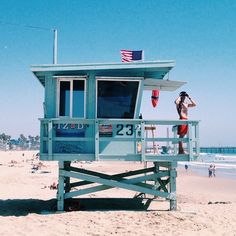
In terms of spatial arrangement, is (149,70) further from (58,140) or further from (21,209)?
Result: (21,209)

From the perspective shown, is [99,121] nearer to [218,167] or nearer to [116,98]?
[116,98]

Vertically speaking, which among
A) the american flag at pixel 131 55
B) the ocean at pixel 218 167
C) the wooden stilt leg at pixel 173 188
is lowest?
the ocean at pixel 218 167

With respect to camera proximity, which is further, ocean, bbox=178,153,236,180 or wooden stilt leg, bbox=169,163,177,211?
ocean, bbox=178,153,236,180

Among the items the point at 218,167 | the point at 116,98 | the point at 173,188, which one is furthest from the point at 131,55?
the point at 218,167

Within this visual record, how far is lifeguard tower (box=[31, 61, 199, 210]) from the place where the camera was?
1104 centimetres

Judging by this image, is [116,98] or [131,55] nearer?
[116,98]

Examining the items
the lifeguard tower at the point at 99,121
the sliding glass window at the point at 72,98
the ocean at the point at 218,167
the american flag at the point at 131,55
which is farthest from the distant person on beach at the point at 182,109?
the ocean at the point at 218,167

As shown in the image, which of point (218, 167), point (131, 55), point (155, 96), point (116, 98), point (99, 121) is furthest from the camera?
point (218, 167)

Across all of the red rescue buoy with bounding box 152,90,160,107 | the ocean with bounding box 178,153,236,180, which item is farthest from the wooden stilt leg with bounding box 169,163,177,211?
the ocean with bounding box 178,153,236,180

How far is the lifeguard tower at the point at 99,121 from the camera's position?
36.2 feet

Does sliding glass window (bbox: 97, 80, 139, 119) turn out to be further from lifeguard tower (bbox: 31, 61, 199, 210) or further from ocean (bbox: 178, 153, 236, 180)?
→ ocean (bbox: 178, 153, 236, 180)

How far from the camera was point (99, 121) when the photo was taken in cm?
1102

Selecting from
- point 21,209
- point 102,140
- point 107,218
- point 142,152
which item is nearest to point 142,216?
point 107,218

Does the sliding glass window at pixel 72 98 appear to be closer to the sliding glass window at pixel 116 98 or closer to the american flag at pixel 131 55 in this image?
the sliding glass window at pixel 116 98
